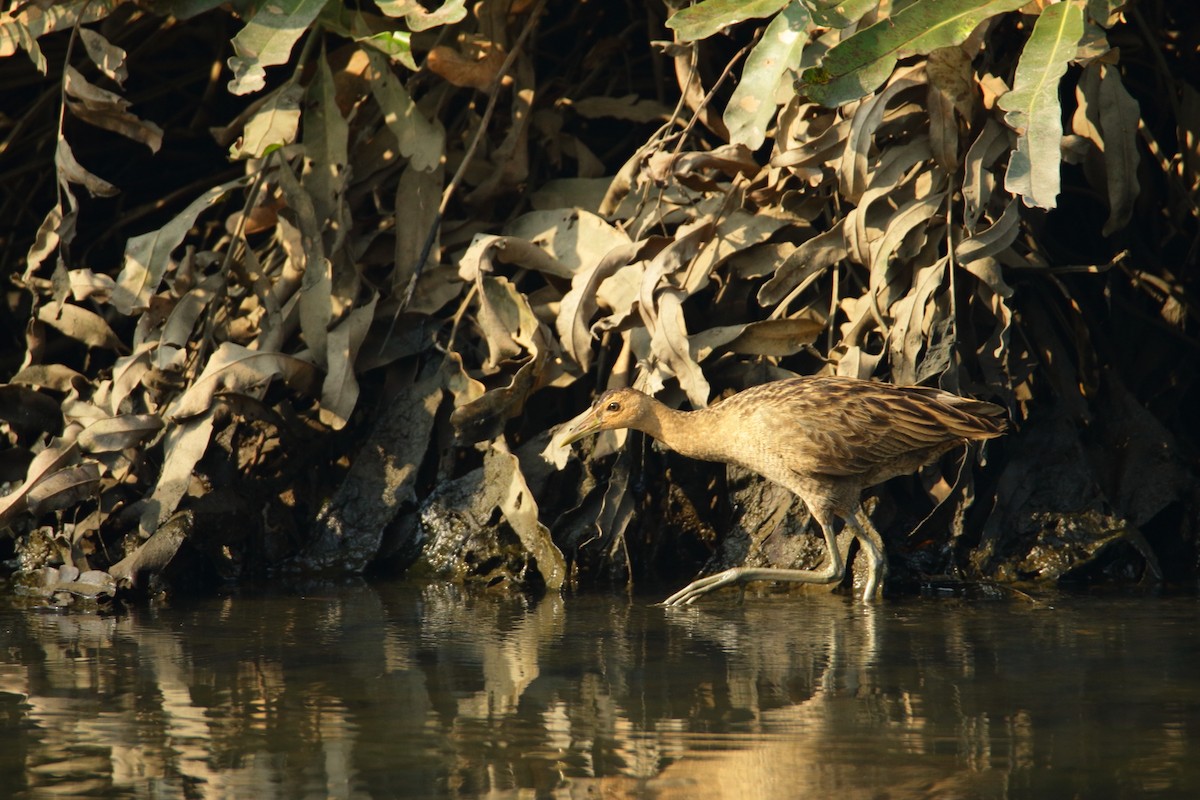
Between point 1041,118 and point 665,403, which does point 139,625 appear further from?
point 1041,118

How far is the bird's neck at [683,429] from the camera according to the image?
6.31m

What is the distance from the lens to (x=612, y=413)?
6285mm

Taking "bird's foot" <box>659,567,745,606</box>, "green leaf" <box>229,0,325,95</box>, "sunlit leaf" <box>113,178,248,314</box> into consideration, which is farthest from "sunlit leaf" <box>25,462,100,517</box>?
"bird's foot" <box>659,567,745,606</box>

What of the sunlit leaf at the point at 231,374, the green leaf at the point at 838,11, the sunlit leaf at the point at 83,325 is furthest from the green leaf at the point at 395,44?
the sunlit leaf at the point at 83,325

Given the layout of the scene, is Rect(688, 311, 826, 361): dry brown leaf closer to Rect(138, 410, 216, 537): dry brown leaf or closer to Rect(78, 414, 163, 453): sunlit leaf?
Rect(138, 410, 216, 537): dry brown leaf

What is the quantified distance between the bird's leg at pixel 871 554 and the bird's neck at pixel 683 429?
0.63 meters

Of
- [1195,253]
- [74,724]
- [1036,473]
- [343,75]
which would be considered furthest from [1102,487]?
[74,724]

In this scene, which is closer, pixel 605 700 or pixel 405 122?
pixel 605 700

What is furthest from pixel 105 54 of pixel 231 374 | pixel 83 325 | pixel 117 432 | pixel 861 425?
pixel 861 425

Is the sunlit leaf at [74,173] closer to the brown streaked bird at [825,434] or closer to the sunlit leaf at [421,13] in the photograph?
the sunlit leaf at [421,13]

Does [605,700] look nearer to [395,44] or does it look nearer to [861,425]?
[861,425]

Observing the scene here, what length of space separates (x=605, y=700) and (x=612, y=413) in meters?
2.25

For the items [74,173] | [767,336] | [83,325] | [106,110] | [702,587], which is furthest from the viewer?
[83,325]

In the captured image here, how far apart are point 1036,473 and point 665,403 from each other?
5.32 ft
